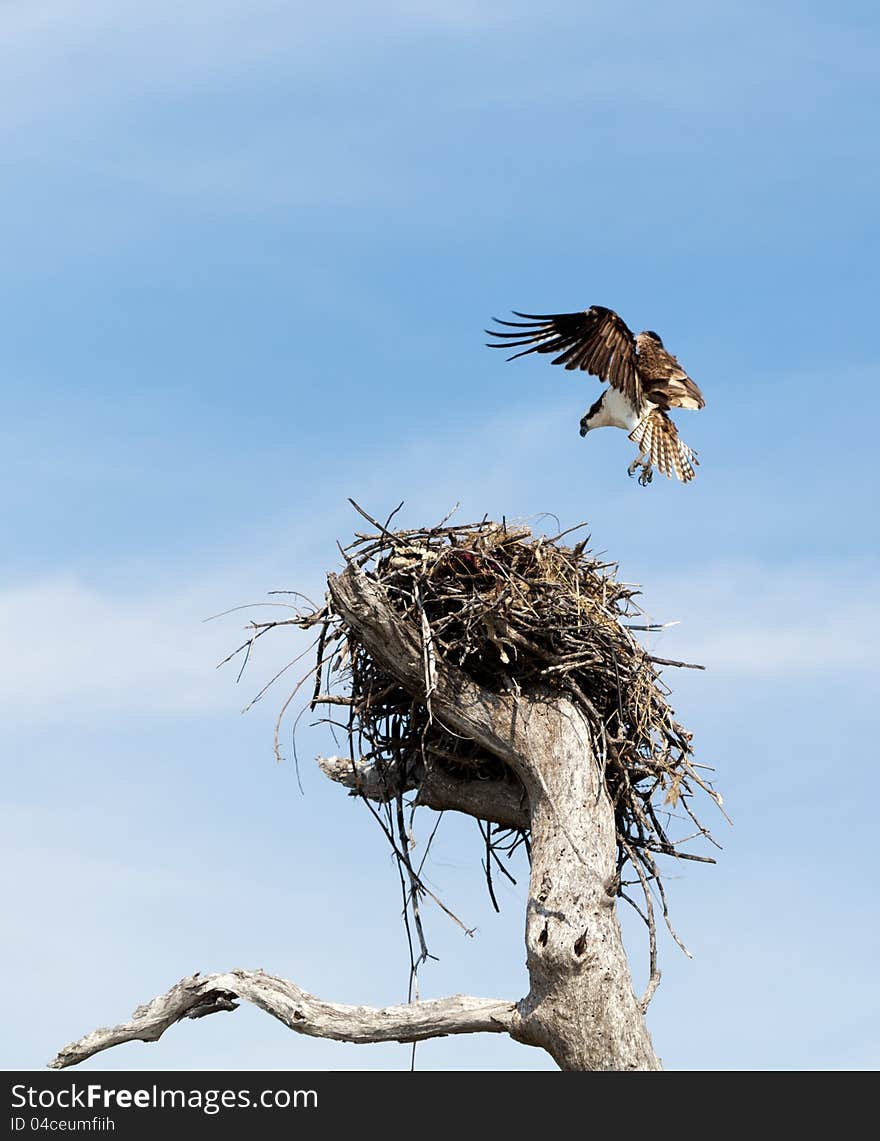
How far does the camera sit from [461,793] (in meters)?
9.06

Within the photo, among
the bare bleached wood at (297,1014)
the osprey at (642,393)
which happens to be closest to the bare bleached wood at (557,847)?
the bare bleached wood at (297,1014)

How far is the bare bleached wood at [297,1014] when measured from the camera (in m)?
8.05

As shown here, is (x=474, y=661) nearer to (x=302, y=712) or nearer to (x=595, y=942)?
(x=302, y=712)

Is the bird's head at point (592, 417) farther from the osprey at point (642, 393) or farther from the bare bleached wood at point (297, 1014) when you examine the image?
the bare bleached wood at point (297, 1014)

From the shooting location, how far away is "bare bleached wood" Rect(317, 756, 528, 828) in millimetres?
8930

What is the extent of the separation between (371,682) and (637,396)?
3.80 m

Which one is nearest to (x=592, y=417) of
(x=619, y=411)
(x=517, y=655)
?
(x=619, y=411)

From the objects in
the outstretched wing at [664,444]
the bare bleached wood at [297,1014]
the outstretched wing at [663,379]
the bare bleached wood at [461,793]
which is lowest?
the bare bleached wood at [297,1014]

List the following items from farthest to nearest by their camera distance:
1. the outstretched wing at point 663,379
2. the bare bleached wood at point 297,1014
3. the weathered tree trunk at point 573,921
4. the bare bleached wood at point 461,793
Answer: the outstretched wing at point 663,379 < the bare bleached wood at point 461,793 < the bare bleached wood at point 297,1014 < the weathered tree trunk at point 573,921

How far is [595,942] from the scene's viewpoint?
25.0ft

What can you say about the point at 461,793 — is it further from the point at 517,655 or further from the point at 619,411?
the point at 619,411

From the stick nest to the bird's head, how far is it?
8.64 feet
